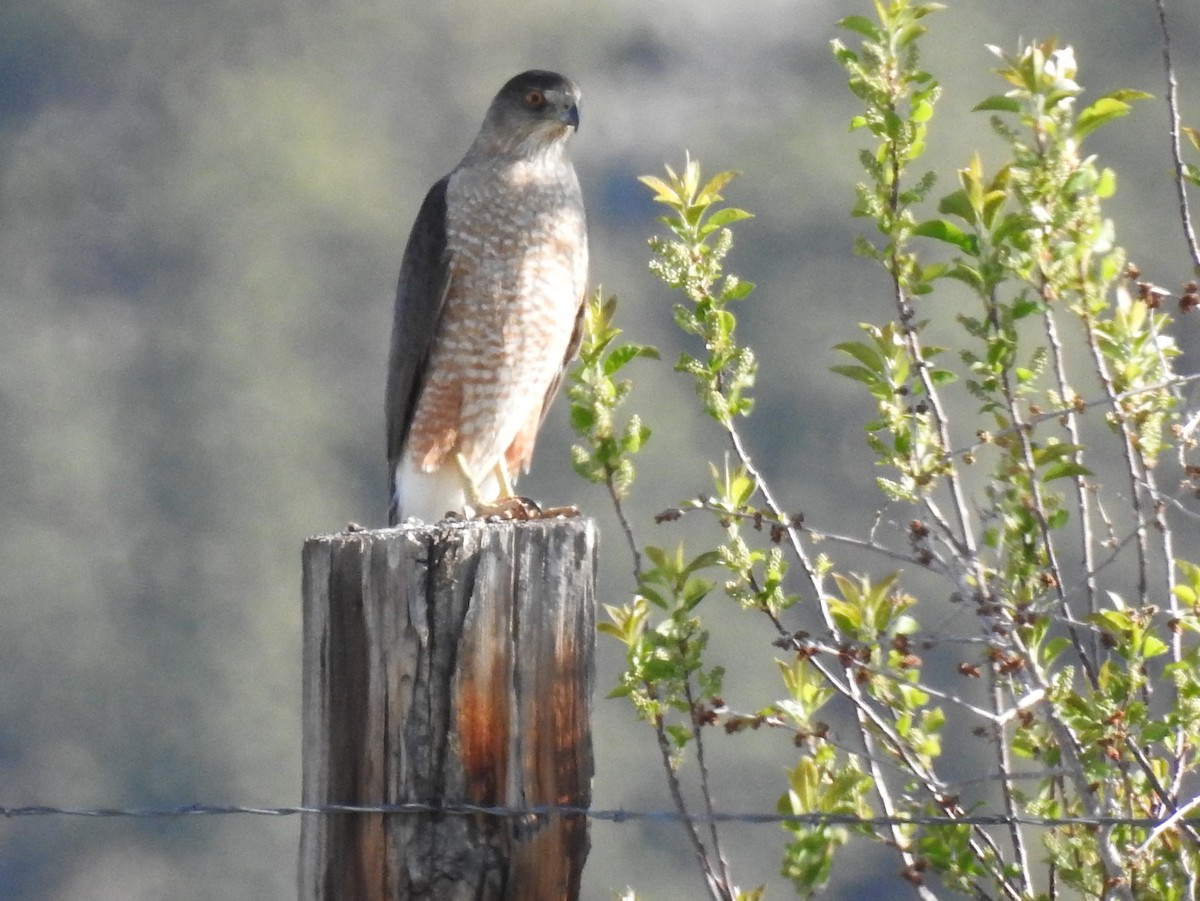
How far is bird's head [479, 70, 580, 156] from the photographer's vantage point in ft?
19.7

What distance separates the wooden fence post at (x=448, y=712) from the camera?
10.4ft

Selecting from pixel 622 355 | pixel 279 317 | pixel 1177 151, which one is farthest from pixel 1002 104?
pixel 279 317

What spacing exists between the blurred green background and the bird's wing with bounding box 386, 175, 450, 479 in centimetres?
1271

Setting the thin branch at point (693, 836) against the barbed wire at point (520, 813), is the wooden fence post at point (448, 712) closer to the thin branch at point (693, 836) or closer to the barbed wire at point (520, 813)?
the barbed wire at point (520, 813)

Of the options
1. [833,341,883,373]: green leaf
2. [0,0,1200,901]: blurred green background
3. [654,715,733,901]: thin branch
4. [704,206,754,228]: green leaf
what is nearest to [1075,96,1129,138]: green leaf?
[833,341,883,373]: green leaf

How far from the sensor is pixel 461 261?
229 inches

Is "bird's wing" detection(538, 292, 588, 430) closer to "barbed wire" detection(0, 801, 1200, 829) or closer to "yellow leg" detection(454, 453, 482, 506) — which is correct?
"yellow leg" detection(454, 453, 482, 506)

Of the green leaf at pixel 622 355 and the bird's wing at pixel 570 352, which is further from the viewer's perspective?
the bird's wing at pixel 570 352

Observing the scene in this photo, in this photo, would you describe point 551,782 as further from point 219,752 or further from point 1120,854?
point 219,752

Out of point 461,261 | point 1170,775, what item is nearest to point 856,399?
point 461,261

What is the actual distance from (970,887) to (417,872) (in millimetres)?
1276

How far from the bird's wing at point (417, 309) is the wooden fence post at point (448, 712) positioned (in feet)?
8.69

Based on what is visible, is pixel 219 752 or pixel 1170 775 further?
pixel 219 752

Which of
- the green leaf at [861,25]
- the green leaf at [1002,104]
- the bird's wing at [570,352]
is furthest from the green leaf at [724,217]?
the bird's wing at [570,352]
